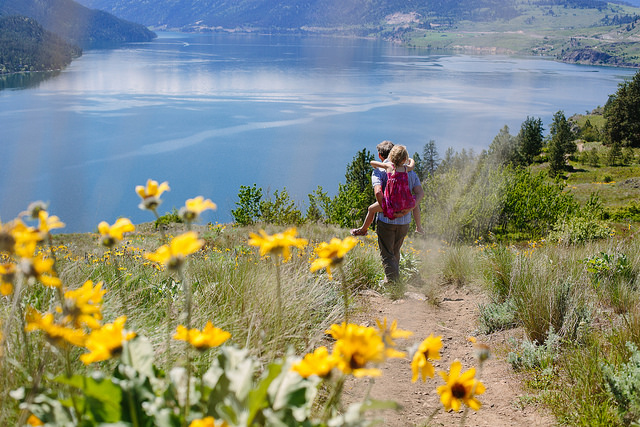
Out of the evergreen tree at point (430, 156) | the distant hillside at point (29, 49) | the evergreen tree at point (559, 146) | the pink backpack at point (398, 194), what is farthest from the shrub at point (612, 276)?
the distant hillside at point (29, 49)

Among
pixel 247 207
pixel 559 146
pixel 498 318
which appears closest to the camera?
pixel 498 318

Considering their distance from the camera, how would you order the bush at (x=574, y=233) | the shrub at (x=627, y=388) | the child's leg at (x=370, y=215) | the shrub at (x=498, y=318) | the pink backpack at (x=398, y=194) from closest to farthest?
the shrub at (x=627, y=388), the shrub at (x=498, y=318), the pink backpack at (x=398, y=194), the child's leg at (x=370, y=215), the bush at (x=574, y=233)

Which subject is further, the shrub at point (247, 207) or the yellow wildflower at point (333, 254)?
the shrub at point (247, 207)

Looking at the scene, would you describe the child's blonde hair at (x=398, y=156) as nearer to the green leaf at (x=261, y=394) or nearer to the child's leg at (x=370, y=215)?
Result: the child's leg at (x=370, y=215)

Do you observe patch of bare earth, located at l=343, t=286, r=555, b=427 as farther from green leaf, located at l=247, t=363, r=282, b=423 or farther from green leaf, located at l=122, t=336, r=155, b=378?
green leaf, located at l=122, t=336, r=155, b=378

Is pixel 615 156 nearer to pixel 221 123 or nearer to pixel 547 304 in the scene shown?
pixel 221 123

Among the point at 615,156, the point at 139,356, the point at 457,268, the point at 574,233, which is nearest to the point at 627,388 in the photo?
the point at 139,356

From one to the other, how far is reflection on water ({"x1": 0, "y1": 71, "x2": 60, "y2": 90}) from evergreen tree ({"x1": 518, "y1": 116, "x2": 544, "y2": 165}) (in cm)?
9016

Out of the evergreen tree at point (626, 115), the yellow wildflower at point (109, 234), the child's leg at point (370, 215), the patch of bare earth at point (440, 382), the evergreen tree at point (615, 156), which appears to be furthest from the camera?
the evergreen tree at point (626, 115)

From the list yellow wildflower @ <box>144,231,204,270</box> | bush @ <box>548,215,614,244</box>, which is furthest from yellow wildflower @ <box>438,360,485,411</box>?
bush @ <box>548,215,614,244</box>

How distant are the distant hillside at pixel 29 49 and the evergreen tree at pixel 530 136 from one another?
361 ft

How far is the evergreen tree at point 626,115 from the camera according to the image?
228 ft

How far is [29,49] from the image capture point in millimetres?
126062

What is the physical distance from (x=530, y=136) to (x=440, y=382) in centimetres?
6970
